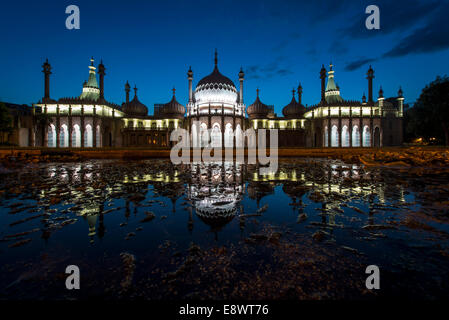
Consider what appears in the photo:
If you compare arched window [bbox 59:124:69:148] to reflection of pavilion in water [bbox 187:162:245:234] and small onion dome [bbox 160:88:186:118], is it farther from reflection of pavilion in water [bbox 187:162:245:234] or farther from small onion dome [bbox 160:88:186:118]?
reflection of pavilion in water [bbox 187:162:245:234]

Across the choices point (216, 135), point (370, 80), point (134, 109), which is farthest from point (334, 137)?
point (134, 109)

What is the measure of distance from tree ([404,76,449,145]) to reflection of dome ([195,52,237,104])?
27.8m

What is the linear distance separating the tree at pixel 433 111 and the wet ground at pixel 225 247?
101ft

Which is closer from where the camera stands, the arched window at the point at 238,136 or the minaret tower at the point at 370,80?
the arched window at the point at 238,136

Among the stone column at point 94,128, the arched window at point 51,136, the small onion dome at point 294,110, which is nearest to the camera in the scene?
the arched window at point 51,136

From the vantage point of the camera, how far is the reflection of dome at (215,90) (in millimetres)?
38375

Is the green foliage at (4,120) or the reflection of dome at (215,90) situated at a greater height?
the reflection of dome at (215,90)

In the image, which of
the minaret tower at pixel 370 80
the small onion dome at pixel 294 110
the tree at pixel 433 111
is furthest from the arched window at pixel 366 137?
the small onion dome at pixel 294 110

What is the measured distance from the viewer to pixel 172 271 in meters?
1.51

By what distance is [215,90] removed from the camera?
38.3 metres

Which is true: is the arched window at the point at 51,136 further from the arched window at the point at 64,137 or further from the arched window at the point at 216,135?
the arched window at the point at 216,135

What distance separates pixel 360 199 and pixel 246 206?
2050mm

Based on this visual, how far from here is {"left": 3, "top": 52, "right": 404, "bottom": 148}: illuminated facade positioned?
116ft
